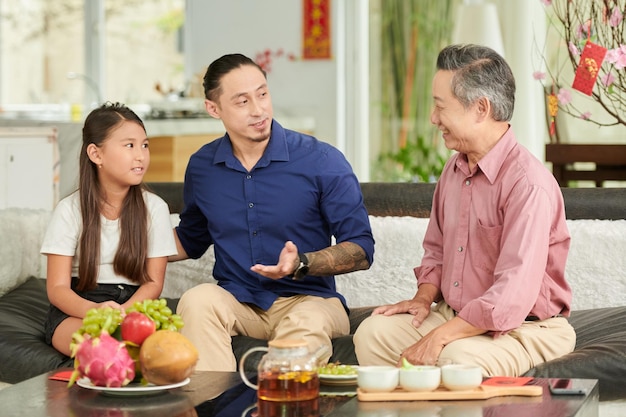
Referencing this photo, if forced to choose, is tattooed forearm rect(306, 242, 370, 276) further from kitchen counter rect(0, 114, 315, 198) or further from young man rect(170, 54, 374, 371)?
kitchen counter rect(0, 114, 315, 198)

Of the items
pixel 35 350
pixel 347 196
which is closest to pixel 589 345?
pixel 347 196

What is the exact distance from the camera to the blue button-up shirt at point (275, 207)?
117 inches

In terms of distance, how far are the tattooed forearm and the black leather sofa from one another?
0.73 ft

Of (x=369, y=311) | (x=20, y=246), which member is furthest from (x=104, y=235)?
(x=369, y=311)

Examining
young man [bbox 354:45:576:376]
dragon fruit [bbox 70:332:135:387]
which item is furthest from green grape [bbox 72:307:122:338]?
young man [bbox 354:45:576:376]

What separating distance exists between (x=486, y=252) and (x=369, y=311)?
0.83 m

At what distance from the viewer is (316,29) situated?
7.48 metres

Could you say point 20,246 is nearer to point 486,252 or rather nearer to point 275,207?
point 275,207

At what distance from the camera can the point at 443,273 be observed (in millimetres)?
2652

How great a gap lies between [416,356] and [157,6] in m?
6.44

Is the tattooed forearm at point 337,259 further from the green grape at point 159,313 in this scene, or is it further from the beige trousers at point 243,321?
the green grape at point 159,313

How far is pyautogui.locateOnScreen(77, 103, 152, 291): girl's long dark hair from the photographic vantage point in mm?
2998

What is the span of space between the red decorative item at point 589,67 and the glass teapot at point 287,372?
1819mm

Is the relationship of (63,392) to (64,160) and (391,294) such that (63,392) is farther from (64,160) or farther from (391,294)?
(64,160)
